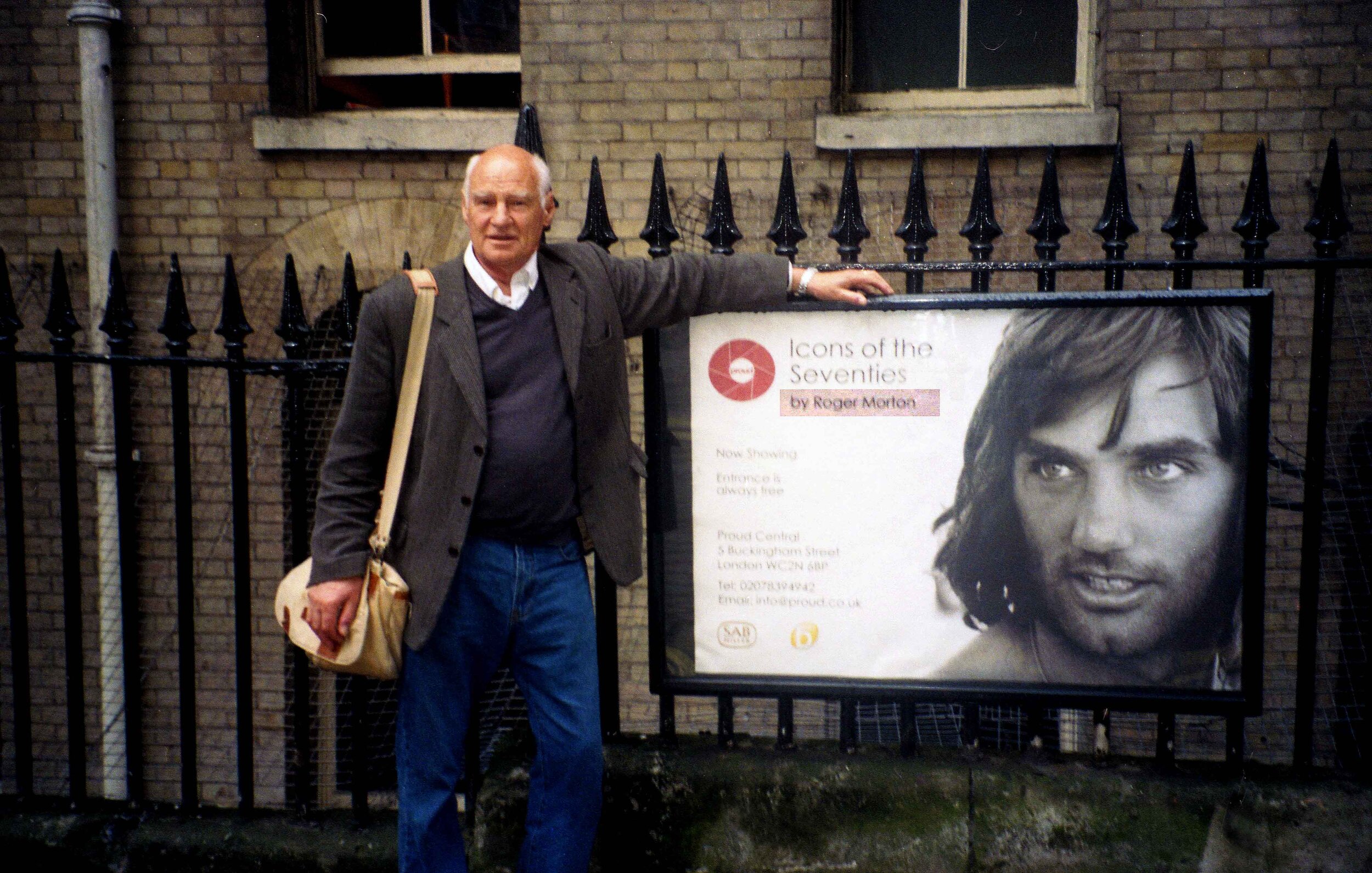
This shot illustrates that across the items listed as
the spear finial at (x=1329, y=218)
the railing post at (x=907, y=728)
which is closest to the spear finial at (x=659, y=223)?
the railing post at (x=907, y=728)

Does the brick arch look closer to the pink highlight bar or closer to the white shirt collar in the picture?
the white shirt collar

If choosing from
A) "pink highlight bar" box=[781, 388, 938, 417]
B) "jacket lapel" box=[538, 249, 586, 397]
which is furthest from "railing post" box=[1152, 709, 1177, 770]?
"jacket lapel" box=[538, 249, 586, 397]

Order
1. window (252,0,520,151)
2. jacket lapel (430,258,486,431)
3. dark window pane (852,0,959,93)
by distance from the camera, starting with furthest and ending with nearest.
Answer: window (252,0,520,151), dark window pane (852,0,959,93), jacket lapel (430,258,486,431)

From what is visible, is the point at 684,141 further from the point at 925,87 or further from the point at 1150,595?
the point at 1150,595

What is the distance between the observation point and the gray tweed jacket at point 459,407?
2344mm

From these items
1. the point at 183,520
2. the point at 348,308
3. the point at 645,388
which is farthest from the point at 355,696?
the point at 645,388

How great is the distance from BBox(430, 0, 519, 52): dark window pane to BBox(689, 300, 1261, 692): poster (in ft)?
12.6

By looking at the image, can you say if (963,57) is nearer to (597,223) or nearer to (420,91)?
(420,91)

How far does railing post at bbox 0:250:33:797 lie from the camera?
3.06 metres

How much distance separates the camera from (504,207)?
2.35 meters

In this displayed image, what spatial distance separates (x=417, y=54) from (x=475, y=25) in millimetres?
374

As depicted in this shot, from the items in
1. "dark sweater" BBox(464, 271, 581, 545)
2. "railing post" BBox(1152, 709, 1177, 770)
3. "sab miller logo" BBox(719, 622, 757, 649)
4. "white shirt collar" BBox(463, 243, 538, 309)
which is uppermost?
"white shirt collar" BBox(463, 243, 538, 309)

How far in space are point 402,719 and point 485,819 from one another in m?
0.54

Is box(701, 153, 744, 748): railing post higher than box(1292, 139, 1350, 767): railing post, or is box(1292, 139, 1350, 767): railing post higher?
box(701, 153, 744, 748): railing post
